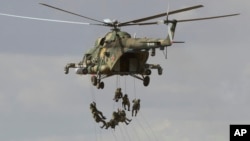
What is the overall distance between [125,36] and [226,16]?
15.4 meters

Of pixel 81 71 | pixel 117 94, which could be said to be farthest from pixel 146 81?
pixel 81 71

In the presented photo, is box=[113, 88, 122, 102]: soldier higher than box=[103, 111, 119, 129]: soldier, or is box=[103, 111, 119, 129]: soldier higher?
box=[113, 88, 122, 102]: soldier

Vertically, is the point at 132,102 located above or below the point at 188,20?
below

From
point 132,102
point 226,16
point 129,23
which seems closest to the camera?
point 226,16

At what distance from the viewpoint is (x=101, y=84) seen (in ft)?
388

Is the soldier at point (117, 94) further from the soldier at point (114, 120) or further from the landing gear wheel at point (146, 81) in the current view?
the landing gear wheel at point (146, 81)

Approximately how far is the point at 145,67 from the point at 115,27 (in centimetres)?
539

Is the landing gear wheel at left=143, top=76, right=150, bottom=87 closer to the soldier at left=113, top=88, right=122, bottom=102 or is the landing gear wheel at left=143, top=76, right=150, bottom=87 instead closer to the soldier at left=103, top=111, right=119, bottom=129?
the soldier at left=113, top=88, right=122, bottom=102

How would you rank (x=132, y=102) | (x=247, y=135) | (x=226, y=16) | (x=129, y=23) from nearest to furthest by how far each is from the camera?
(x=247, y=135) < (x=226, y=16) < (x=129, y=23) < (x=132, y=102)

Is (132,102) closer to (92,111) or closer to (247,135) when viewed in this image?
(92,111)


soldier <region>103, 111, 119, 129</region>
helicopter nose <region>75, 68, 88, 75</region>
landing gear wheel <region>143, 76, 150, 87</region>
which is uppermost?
helicopter nose <region>75, 68, 88, 75</region>

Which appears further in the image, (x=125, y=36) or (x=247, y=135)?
(x=125, y=36)

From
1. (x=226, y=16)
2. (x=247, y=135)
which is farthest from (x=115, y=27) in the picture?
(x=247, y=135)

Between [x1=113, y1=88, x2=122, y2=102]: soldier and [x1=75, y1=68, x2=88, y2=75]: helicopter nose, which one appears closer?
[x1=113, y1=88, x2=122, y2=102]: soldier
